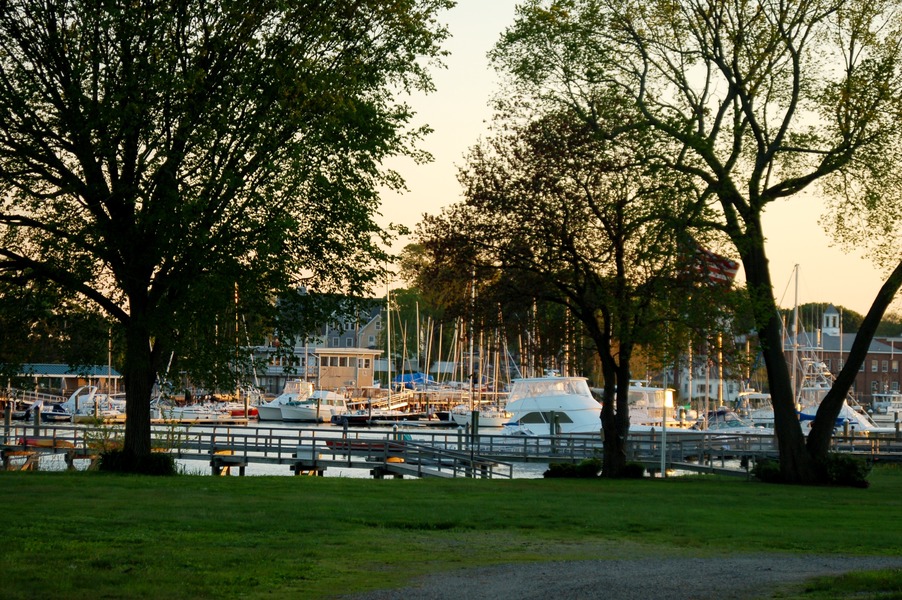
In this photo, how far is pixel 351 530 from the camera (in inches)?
789

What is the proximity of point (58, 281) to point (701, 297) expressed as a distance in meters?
18.1

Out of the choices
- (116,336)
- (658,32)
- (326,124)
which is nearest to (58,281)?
(116,336)

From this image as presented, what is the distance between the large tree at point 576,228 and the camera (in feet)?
114

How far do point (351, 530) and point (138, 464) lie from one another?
48.2 feet

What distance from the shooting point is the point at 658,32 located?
1453 inches

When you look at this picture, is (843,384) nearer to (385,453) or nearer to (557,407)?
(385,453)

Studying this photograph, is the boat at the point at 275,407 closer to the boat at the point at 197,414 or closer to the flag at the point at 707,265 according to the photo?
the boat at the point at 197,414

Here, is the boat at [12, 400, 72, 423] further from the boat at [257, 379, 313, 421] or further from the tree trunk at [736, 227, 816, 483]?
the tree trunk at [736, 227, 816, 483]

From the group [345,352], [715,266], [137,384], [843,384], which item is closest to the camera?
[137,384]

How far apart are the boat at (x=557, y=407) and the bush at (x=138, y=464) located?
3711cm

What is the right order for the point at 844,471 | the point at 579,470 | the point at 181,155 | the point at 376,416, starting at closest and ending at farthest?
the point at 181,155
the point at 844,471
the point at 579,470
the point at 376,416

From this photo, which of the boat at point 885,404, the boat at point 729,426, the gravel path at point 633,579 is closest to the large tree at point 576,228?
the gravel path at point 633,579

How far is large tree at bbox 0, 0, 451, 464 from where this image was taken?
94.1 feet

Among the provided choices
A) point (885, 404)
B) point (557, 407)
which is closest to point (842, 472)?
point (557, 407)
